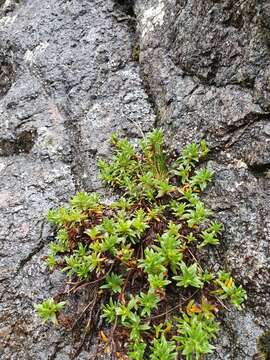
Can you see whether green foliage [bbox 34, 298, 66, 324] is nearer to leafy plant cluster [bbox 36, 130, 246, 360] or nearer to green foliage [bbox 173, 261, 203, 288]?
leafy plant cluster [bbox 36, 130, 246, 360]

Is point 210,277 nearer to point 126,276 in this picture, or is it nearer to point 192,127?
point 126,276

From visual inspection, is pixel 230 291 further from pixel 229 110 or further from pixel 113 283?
pixel 229 110

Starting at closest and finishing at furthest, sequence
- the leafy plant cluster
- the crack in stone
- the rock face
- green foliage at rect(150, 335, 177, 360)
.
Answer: green foliage at rect(150, 335, 177, 360) < the leafy plant cluster < the rock face < the crack in stone

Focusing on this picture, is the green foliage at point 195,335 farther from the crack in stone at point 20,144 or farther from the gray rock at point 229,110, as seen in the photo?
the crack in stone at point 20,144

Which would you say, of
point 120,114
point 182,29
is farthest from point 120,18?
point 120,114

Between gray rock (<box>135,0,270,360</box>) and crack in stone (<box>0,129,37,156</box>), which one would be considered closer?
gray rock (<box>135,0,270,360</box>)

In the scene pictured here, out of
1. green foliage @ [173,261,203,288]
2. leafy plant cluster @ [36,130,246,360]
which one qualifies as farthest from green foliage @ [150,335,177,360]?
green foliage @ [173,261,203,288]

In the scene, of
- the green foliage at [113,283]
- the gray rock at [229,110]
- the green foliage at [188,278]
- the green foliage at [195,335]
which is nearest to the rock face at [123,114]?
the gray rock at [229,110]

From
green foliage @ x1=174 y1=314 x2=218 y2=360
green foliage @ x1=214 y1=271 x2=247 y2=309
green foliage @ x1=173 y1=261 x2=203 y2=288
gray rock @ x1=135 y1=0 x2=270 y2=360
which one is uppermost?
gray rock @ x1=135 y1=0 x2=270 y2=360
